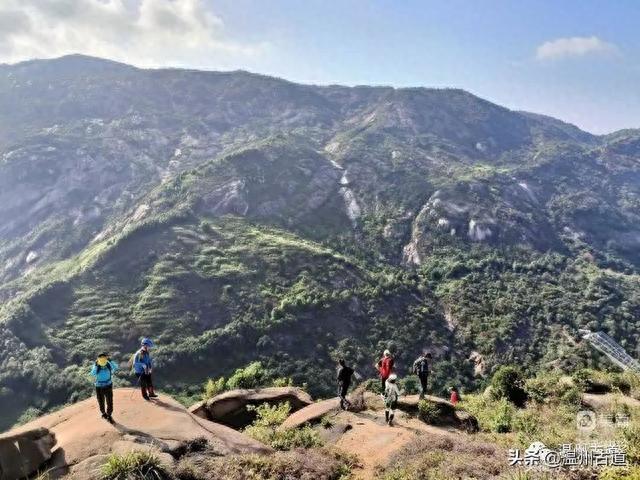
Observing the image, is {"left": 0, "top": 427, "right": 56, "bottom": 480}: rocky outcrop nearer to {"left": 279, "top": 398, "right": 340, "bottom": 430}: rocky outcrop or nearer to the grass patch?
the grass patch

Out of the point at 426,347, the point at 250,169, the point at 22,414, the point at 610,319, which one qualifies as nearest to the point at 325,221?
the point at 250,169

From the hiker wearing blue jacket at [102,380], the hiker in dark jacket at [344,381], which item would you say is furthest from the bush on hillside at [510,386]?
the hiker wearing blue jacket at [102,380]

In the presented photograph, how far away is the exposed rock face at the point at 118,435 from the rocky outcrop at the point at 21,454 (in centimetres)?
2

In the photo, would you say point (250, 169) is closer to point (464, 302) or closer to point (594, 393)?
point (464, 302)

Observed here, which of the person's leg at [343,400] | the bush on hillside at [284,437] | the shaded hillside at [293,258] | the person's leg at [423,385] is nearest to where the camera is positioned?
the bush on hillside at [284,437]

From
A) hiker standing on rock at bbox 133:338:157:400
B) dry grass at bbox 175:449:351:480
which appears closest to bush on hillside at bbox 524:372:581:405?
dry grass at bbox 175:449:351:480

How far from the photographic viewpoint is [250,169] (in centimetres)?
14788

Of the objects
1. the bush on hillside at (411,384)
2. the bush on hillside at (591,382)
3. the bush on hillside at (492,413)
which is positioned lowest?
the bush on hillside at (411,384)

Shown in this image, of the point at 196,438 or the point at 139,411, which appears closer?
the point at 196,438

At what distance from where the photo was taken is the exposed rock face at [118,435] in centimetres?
1372

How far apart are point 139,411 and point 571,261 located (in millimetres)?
129680

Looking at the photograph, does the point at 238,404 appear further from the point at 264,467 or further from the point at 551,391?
the point at 551,391

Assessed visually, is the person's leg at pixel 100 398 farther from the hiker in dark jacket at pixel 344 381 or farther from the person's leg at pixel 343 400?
the person's leg at pixel 343 400

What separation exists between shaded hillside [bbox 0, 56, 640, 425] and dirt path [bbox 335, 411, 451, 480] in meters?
52.0
